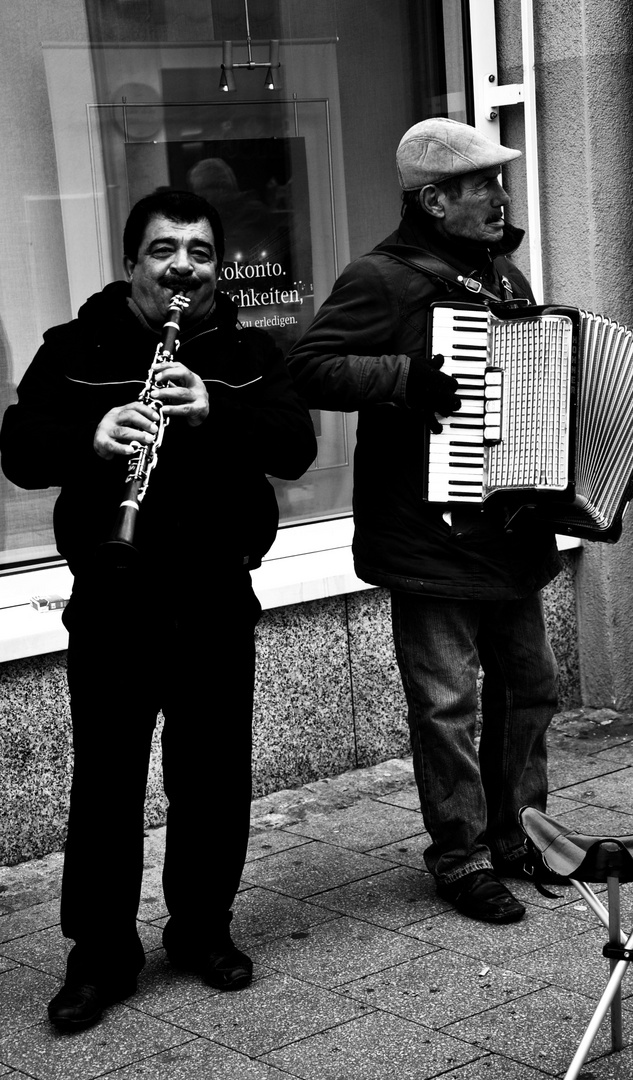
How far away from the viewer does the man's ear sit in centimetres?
398

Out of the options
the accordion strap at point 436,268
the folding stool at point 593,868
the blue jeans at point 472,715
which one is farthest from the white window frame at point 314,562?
the folding stool at point 593,868

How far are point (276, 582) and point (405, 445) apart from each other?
52.6 inches

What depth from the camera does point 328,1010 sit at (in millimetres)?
3480

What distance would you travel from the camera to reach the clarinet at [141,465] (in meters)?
2.99

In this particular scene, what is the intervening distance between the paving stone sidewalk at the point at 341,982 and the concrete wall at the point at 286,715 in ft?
0.60

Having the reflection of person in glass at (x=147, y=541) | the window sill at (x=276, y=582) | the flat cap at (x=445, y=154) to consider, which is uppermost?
the flat cap at (x=445, y=154)

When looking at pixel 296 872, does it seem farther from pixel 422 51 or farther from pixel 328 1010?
pixel 422 51

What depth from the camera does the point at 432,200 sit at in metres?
3.99

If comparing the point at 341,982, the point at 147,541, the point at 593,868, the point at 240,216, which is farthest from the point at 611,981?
the point at 240,216

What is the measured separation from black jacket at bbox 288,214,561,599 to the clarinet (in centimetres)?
65

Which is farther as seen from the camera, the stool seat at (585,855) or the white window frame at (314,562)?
the white window frame at (314,562)

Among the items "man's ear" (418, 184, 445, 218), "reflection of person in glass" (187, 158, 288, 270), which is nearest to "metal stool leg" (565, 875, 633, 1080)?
"man's ear" (418, 184, 445, 218)

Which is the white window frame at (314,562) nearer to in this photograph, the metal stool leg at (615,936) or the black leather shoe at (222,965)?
the black leather shoe at (222,965)

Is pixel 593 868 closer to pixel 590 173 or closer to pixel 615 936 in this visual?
pixel 615 936
